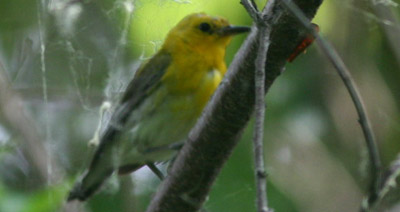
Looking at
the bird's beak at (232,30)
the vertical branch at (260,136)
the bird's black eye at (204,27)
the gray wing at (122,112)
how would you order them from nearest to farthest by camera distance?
the vertical branch at (260,136) < the bird's beak at (232,30) < the gray wing at (122,112) < the bird's black eye at (204,27)

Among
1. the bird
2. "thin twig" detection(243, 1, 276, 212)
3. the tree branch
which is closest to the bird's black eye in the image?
the bird

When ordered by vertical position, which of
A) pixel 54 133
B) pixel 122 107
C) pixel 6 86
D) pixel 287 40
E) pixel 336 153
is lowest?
pixel 336 153

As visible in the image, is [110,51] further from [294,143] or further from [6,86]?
[294,143]

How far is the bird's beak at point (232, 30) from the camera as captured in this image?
360cm

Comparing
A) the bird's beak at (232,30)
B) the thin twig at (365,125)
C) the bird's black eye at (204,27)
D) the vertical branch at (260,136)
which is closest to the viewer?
the vertical branch at (260,136)

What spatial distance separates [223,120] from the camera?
2.62m

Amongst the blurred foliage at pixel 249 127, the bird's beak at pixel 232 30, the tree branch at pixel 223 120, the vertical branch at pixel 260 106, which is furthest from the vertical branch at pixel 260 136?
the bird's beak at pixel 232 30

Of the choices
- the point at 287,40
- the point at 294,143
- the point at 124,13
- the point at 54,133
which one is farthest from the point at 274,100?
the point at 287,40

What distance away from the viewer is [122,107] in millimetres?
3846

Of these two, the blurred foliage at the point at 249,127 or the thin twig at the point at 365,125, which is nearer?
the thin twig at the point at 365,125

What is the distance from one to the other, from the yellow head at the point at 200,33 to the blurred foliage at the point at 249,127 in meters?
0.07

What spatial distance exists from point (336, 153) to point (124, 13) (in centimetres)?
138

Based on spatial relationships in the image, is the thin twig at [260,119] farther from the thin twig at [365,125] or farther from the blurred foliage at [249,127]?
the blurred foliage at [249,127]

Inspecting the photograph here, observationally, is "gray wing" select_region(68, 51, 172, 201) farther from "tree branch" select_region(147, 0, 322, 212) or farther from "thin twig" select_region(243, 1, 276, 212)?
"thin twig" select_region(243, 1, 276, 212)
